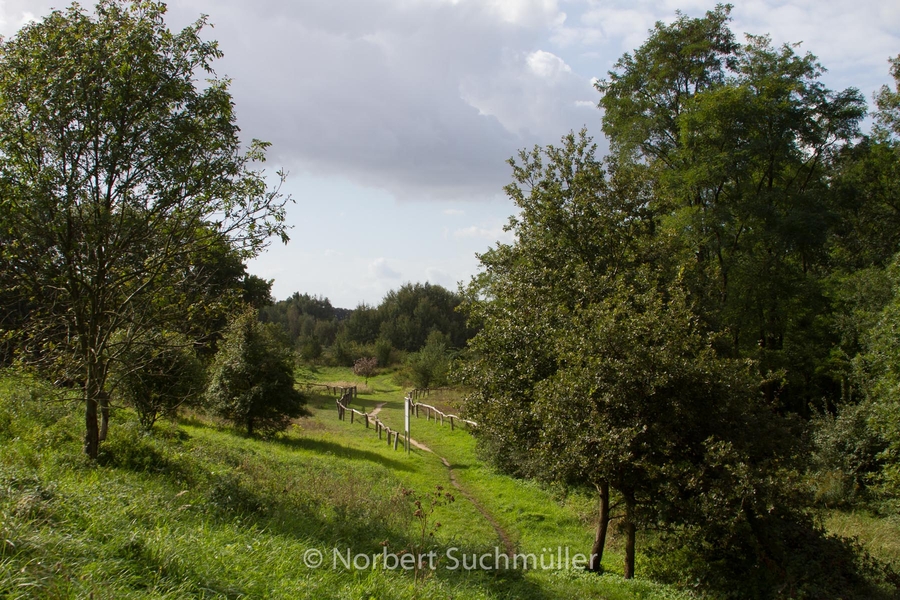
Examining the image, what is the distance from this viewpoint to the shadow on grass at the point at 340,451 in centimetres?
1813

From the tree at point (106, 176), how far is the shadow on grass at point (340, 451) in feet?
32.7

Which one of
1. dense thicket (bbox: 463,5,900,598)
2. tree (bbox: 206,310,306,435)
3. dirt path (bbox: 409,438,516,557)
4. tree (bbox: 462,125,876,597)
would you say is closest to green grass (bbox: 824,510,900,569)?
dense thicket (bbox: 463,5,900,598)

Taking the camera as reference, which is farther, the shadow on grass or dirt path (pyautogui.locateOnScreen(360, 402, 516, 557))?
the shadow on grass

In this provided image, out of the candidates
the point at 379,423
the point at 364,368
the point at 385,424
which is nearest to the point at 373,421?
the point at 385,424

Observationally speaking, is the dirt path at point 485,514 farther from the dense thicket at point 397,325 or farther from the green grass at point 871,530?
the dense thicket at point 397,325

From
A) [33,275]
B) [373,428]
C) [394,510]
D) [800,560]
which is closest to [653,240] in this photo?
[800,560]

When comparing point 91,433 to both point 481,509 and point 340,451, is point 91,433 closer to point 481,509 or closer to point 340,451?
point 481,509

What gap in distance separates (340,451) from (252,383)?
4.26 meters

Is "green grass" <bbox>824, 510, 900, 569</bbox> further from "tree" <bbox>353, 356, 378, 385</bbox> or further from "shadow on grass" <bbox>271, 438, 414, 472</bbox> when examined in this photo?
"tree" <bbox>353, 356, 378, 385</bbox>

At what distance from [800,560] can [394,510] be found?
6590 millimetres

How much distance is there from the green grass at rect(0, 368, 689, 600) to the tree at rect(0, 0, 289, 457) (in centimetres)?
166

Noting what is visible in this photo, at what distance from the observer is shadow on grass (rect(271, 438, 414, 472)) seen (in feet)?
59.5

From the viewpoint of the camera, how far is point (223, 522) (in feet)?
24.1

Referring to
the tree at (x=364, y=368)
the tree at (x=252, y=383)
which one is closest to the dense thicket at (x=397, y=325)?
the tree at (x=364, y=368)
